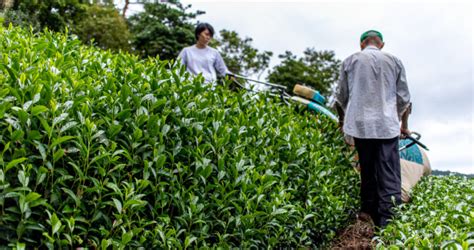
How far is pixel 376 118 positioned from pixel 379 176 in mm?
493

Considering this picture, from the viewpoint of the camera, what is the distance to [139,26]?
25750 mm

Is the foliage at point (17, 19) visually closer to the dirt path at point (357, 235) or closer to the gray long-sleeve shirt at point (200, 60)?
the gray long-sleeve shirt at point (200, 60)

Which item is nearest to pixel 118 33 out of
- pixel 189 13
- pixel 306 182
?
pixel 189 13

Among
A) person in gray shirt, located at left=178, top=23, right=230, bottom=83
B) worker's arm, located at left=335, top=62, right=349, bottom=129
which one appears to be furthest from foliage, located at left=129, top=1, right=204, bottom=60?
worker's arm, located at left=335, top=62, right=349, bottom=129

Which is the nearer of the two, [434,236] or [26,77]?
[26,77]

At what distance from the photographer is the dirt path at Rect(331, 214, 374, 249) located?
3629 millimetres

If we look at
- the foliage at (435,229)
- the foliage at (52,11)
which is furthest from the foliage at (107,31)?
the foliage at (435,229)

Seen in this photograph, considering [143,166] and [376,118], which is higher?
[376,118]

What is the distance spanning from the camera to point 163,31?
23594mm

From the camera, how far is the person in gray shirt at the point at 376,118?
3855 millimetres

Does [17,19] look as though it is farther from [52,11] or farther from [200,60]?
[200,60]

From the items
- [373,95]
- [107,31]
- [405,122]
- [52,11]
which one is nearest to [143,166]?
[373,95]

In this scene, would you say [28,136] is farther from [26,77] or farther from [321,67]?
[321,67]

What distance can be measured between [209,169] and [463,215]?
1369 mm
